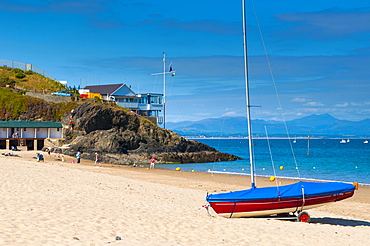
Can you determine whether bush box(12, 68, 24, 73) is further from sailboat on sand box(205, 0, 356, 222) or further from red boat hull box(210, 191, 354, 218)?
red boat hull box(210, 191, 354, 218)

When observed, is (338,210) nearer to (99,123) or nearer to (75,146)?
(75,146)

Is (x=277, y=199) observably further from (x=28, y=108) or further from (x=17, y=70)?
(x=17, y=70)

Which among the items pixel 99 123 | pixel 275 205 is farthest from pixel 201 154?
pixel 275 205

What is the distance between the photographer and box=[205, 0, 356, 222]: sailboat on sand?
1530cm

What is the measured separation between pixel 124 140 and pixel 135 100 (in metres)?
31.0

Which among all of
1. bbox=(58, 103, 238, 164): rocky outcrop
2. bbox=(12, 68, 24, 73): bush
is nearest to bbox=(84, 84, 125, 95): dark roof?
bbox=(12, 68, 24, 73): bush

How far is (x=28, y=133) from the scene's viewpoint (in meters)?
60.7

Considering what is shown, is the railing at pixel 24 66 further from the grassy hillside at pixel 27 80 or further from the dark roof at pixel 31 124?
the dark roof at pixel 31 124

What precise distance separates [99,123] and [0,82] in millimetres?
28882

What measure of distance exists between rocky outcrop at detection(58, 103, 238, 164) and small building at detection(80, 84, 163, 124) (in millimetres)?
20335

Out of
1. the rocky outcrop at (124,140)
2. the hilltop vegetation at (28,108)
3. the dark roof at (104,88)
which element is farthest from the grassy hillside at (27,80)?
the rocky outcrop at (124,140)

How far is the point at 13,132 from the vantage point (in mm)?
59938

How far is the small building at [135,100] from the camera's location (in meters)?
88.1

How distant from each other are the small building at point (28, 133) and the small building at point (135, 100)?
2631 centimetres
